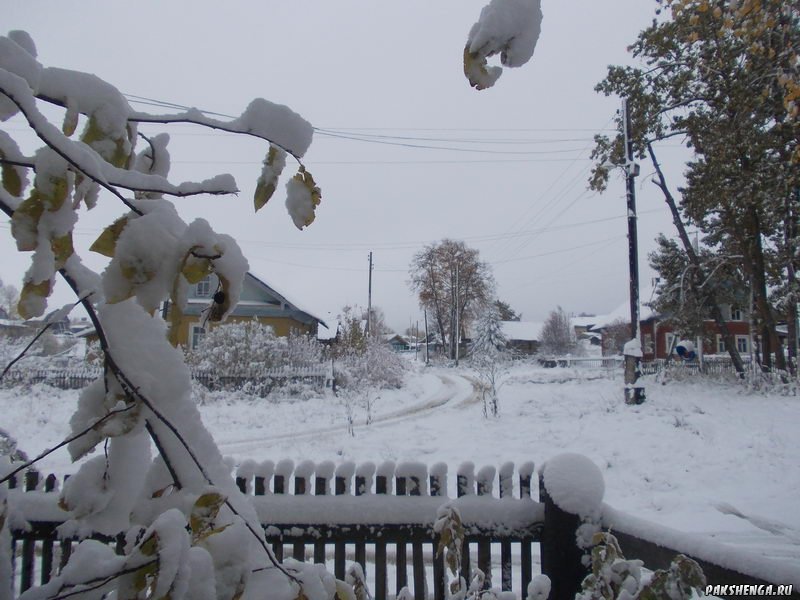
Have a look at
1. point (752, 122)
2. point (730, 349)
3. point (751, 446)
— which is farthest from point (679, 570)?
point (730, 349)

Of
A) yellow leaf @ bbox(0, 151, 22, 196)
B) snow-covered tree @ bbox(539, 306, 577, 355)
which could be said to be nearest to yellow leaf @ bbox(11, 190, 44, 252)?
yellow leaf @ bbox(0, 151, 22, 196)

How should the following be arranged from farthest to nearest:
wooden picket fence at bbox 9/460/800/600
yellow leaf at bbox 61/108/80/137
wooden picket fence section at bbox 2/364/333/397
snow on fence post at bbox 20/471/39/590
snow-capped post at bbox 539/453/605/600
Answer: wooden picket fence section at bbox 2/364/333/397 < snow on fence post at bbox 20/471/39/590 < wooden picket fence at bbox 9/460/800/600 < snow-capped post at bbox 539/453/605/600 < yellow leaf at bbox 61/108/80/137

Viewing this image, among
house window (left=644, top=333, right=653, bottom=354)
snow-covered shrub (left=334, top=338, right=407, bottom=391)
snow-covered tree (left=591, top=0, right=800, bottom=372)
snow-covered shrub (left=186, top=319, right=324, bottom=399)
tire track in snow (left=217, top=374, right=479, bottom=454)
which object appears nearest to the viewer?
tire track in snow (left=217, top=374, right=479, bottom=454)

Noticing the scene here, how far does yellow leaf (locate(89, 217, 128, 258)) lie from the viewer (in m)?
0.55

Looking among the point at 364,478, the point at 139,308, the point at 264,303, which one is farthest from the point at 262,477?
the point at 264,303

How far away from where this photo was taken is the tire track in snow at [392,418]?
938 cm

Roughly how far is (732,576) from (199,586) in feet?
5.91

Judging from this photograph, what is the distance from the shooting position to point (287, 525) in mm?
2539

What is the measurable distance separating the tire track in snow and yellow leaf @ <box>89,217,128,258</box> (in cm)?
886

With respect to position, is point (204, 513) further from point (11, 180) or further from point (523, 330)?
point (523, 330)

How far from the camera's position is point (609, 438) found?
927 cm

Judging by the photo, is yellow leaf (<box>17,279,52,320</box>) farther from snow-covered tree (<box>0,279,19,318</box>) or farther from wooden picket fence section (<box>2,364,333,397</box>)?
wooden picket fence section (<box>2,364,333,397</box>)

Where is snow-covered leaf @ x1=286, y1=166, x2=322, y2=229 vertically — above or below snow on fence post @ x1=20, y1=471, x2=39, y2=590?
above

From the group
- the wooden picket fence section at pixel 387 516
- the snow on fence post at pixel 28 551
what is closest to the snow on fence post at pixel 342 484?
the wooden picket fence section at pixel 387 516
